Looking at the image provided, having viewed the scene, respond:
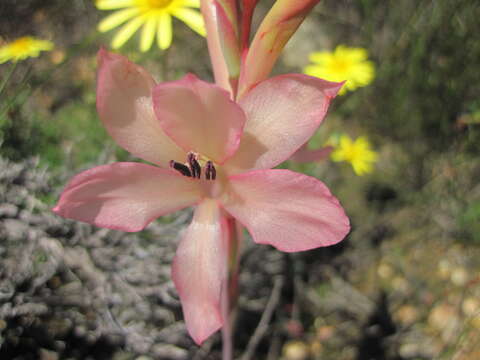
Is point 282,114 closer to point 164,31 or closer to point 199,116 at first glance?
point 199,116

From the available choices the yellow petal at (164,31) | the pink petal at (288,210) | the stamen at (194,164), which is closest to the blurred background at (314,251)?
the yellow petal at (164,31)

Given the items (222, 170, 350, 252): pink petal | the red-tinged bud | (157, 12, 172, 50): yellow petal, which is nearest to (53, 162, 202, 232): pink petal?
(222, 170, 350, 252): pink petal

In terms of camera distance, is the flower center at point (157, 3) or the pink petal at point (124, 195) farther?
the flower center at point (157, 3)

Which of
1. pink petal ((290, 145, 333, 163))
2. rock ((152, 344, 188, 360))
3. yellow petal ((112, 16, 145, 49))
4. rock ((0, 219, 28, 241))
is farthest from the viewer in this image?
yellow petal ((112, 16, 145, 49))

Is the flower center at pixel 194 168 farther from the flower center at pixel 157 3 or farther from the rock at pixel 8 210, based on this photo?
the flower center at pixel 157 3

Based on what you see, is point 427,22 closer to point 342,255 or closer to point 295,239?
point 342,255

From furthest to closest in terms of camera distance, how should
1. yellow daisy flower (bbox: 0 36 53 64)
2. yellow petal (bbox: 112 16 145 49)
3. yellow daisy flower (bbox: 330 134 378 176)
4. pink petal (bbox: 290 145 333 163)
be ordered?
yellow daisy flower (bbox: 330 134 378 176)
yellow daisy flower (bbox: 0 36 53 64)
yellow petal (bbox: 112 16 145 49)
pink petal (bbox: 290 145 333 163)

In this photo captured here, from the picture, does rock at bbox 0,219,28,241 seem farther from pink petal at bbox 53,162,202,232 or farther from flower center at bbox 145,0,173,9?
flower center at bbox 145,0,173,9
